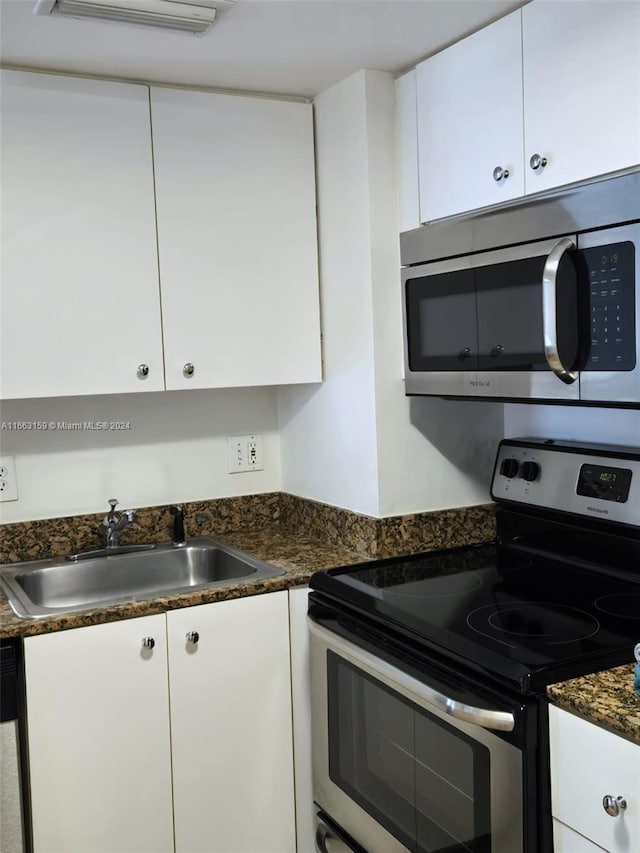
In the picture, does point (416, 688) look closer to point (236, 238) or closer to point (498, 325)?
point (498, 325)

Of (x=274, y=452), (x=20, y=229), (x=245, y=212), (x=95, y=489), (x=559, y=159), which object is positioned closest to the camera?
(x=559, y=159)

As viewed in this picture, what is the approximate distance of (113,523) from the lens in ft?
7.64

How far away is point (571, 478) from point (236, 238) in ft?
3.39

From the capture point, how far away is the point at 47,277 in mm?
2031

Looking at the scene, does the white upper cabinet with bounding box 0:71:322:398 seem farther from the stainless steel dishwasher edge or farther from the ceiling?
the stainless steel dishwasher edge

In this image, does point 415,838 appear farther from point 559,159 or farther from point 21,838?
point 559,159

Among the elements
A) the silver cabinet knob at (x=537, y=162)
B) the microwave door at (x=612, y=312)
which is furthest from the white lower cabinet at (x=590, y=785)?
the silver cabinet knob at (x=537, y=162)

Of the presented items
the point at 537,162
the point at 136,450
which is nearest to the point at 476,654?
the point at 537,162

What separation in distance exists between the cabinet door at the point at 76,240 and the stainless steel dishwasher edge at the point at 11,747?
60cm

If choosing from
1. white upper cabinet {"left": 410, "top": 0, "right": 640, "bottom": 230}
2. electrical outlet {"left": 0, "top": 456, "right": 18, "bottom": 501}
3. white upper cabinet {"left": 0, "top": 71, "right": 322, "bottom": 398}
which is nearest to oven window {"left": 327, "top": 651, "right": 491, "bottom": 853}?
white upper cabinet {"left": 0, "top": 71, "right": 322, "bottom": 398}

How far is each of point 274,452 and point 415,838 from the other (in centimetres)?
126

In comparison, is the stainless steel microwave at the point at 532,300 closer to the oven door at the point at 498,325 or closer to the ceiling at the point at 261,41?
the oven door at the point at 498,325

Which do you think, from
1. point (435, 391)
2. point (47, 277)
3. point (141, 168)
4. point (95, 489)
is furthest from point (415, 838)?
point (141, 168)

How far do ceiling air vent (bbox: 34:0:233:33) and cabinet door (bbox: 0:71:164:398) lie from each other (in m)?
0.36
